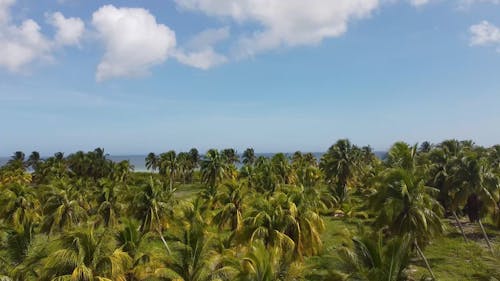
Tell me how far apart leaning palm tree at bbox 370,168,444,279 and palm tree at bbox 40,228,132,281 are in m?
19.7

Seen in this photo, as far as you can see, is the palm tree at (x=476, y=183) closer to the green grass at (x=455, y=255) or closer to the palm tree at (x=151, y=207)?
the green grass at (x=455, y=255)

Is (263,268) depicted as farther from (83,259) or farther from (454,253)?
(454,253)

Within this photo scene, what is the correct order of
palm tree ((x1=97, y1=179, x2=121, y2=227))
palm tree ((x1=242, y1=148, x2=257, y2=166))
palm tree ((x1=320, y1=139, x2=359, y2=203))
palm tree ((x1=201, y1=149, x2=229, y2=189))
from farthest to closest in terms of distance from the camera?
palm tree ((x1=242, y1=148, x2=257, y2=166)) < palm tree ((x1=201, y1=149, x2=229, y2=189)) < palm tree ((x1=320, y1=139, x2=359, y2=203)) < palm tree ((x1=97, y1=179, x2=121, y2=227))

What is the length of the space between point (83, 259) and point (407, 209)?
22473 mm

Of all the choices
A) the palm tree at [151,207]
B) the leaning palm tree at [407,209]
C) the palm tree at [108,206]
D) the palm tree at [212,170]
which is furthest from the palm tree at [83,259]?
the palm tree at [212,170]

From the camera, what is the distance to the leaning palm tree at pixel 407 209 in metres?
31.2

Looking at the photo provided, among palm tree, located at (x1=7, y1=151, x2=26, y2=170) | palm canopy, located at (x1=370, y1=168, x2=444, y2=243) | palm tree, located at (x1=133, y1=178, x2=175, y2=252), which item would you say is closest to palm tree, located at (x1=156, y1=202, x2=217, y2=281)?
palm tree, located at (x1=133, y1=178, x2=175, y2=252)

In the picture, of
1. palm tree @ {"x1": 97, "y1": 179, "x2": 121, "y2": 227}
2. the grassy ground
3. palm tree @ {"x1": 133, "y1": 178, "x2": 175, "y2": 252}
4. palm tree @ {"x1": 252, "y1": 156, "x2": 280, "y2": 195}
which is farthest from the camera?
palm tree @ {"x1": 252, "y1": 156, "x2": 280, "y2": 195}

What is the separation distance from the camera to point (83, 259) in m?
22.2

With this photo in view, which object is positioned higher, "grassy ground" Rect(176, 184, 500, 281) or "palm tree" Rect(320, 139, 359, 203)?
"palm tree" Rect(320, 139, 359, 203)

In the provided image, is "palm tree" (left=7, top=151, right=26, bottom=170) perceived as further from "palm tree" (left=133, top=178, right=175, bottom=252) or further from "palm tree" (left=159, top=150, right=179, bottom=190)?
"palm tree" (left=133, top=178, right=175, bottom=252)

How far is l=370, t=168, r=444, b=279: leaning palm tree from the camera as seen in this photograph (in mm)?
31250

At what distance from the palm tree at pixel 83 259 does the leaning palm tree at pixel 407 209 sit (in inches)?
774

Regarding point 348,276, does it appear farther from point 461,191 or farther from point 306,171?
point 306,171
